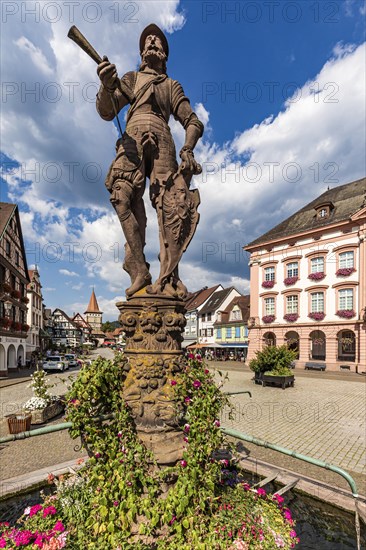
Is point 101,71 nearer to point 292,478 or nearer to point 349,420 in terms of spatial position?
point 292,478

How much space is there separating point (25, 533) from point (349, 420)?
1035cm

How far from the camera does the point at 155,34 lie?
167 inches

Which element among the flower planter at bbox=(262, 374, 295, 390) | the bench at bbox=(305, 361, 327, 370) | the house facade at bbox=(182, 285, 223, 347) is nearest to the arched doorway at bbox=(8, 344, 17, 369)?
the flower planter at bbox=(262, 374, 295, 390)

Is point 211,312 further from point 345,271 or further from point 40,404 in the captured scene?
point 40,404

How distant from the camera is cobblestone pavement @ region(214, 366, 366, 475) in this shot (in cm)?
711

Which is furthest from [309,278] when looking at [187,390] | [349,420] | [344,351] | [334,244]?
[187,390]

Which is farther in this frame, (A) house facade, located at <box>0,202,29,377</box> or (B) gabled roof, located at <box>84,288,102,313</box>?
(B) gabled roof, located at <box>84,288,102,313</box>

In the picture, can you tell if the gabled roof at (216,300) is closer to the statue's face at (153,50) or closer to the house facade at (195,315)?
the house facade at (195,315)

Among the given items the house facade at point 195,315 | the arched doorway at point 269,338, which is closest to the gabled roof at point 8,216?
the house facade at point 195,315

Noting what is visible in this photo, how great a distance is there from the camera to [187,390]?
3.12m

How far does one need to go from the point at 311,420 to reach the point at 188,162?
9652mm

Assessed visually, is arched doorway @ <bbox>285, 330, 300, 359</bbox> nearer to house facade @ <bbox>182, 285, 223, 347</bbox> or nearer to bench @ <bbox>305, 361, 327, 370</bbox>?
bench @ <bbox>305, 361, 327, 370</bbox>

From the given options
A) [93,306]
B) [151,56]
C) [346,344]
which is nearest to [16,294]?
[151,56]

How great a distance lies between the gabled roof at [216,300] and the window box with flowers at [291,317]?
15.4 m
